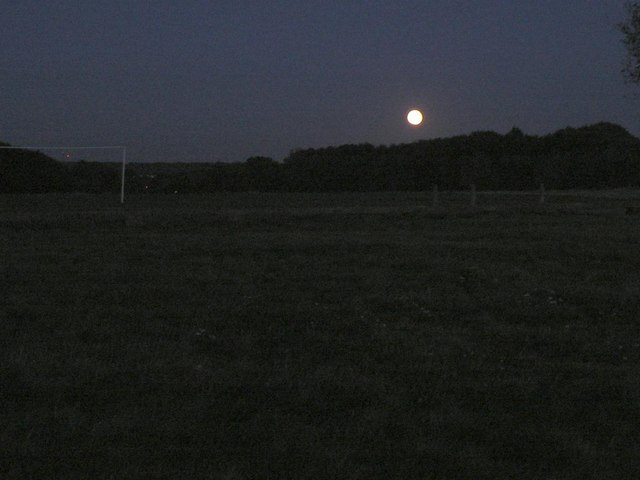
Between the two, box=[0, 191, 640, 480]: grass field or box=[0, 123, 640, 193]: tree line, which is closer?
box=[0, 191, 640, 480]: grass field

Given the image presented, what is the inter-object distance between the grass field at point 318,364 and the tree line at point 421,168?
44.1m

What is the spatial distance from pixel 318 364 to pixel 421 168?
66.7 m

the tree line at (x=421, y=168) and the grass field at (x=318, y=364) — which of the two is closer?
the grass field at (x=318, y=364)

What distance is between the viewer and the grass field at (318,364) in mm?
5738

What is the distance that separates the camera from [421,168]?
74.1 meters

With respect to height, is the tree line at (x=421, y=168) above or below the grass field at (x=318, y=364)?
above

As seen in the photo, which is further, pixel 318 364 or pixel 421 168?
pixel 421 168

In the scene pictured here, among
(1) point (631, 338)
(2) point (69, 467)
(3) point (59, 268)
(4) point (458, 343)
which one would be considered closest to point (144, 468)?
(2) point (69, 467)

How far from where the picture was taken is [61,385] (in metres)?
7.24

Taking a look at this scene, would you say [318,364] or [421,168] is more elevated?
[421,168]

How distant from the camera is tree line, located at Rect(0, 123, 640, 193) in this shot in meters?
65.2

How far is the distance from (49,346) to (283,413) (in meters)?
3.14

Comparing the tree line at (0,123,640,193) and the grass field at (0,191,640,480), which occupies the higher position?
the tree line at (0,123,640,193)

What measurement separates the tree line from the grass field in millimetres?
44126
